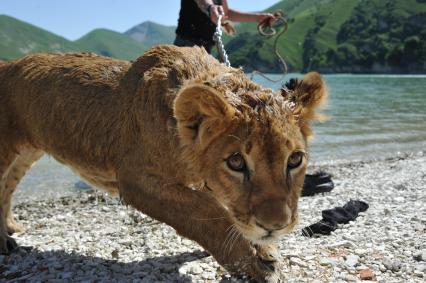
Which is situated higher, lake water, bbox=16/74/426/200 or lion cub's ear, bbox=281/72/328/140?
lion cub's ear, bbox=281/72/328/140

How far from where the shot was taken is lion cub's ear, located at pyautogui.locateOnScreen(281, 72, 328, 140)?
4.65 m

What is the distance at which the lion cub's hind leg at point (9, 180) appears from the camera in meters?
7.04

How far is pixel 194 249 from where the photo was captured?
6770 mm

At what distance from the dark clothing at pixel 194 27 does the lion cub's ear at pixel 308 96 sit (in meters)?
4.18

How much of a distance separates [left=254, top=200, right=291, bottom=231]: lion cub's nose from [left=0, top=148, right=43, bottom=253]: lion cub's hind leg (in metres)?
4.46

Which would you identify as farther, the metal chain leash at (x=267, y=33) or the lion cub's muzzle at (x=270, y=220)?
the metal chain leash at (x=267, y=33)

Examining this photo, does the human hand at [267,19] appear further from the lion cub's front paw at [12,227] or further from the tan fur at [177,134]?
the lion cub's front paw at [12,227]

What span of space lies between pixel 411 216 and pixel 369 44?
19986 centimetres

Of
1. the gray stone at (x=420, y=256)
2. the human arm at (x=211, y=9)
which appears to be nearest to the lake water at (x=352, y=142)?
the human arm at (x=211, y=9)

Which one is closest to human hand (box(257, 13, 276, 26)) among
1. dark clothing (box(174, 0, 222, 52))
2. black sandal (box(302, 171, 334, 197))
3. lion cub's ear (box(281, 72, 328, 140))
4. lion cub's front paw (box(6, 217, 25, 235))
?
dark clothing (box(174, 0, 222, 52))

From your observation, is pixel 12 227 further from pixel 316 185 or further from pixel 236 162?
pixel 316 185

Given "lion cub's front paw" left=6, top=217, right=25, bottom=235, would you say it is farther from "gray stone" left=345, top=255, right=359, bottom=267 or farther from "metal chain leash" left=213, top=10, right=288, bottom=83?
"gray stone" left=345, top=255, right=359, bottom=267

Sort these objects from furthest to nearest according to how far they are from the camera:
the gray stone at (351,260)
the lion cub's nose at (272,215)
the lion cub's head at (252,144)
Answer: the gray stone at (351,260) < the lion cub's head at (252,144) < the lion cub's nose at (272,215)

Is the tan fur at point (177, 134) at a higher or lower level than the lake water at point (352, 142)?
higher
